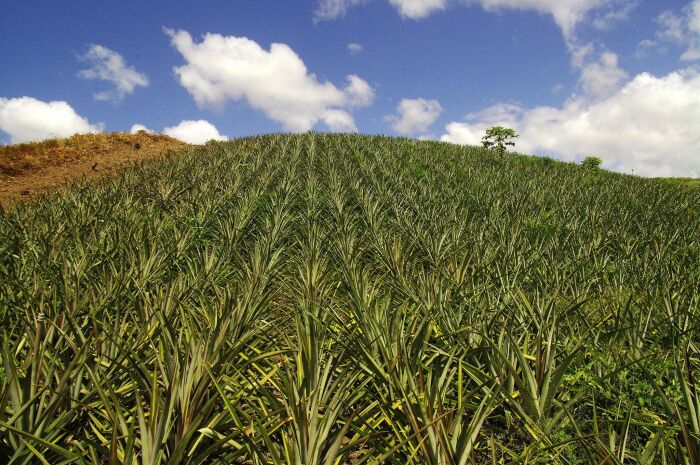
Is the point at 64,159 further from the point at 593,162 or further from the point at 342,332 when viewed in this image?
the point at 593,162

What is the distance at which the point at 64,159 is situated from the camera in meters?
14.0

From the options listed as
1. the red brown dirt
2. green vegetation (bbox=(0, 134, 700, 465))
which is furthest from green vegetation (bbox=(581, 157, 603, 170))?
the red brown dirt

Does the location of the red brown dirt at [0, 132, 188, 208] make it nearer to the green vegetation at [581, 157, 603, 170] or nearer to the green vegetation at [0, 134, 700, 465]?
the green vegetation at [0, 134, 700, 465]

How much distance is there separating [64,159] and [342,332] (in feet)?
51.9

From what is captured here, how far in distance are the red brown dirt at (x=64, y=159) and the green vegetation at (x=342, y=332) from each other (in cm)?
462

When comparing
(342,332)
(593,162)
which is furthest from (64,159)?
(593,162)

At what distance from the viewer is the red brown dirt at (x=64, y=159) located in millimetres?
Result: 11242

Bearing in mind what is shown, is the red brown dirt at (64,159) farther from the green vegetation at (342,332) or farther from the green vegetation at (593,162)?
the green vegetation at (593,162)

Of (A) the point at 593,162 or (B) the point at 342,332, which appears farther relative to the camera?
(A) the point at 593,162

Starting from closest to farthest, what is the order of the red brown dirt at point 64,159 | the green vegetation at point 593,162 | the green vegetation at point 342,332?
the green vegetation at point 342,332 < the red brown dirt at point 64,159 < the green vegetation at point 593,162

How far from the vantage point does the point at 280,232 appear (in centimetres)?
558

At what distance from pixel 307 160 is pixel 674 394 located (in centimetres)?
1252

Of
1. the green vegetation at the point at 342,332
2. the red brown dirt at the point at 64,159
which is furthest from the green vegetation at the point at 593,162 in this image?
the red brown dirt at the point at 64,159

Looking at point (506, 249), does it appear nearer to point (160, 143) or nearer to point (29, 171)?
point (29, 171)
